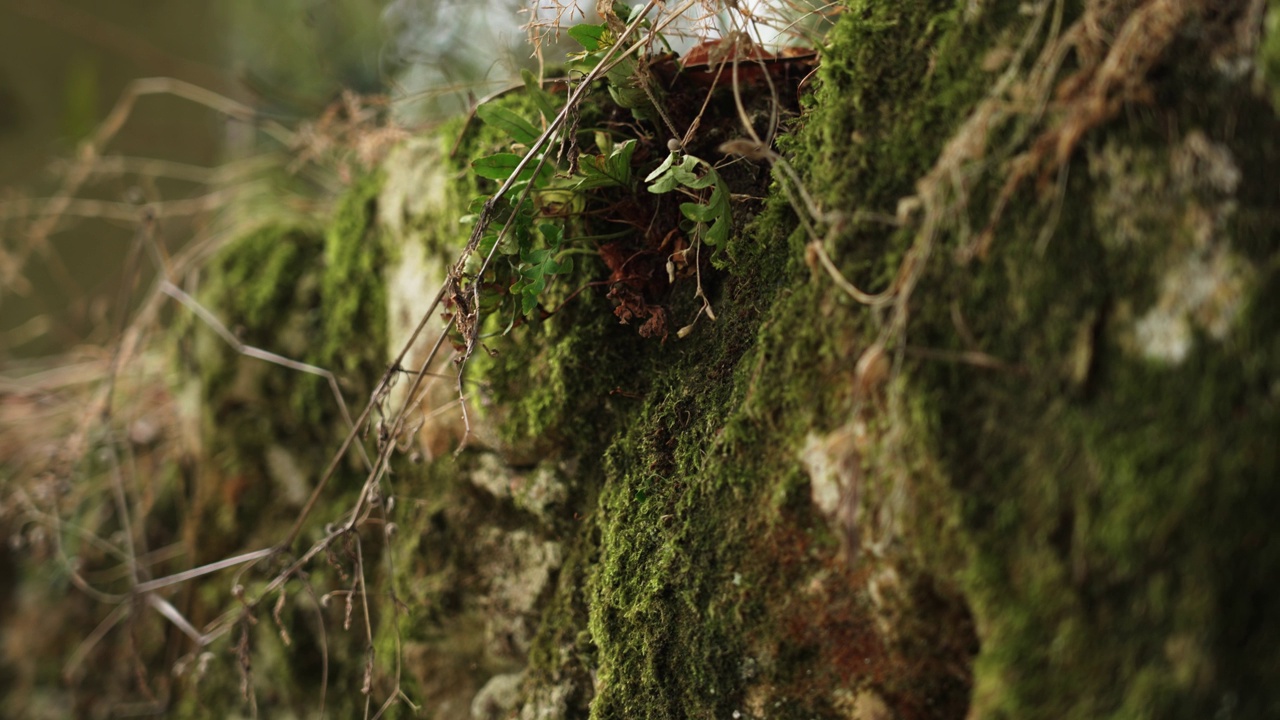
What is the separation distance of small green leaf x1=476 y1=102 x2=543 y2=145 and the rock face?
125mm

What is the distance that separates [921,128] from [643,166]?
58cm

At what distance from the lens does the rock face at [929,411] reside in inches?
34.0

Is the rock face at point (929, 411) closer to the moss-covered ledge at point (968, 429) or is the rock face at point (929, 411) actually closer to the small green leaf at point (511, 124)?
the moss-covered ledge at point (968, 429)

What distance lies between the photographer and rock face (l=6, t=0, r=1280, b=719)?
863 millimetres

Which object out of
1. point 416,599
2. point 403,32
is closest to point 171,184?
point 403,32

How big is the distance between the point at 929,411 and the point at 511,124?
0.99 meters

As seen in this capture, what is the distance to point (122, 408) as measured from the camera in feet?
9.40

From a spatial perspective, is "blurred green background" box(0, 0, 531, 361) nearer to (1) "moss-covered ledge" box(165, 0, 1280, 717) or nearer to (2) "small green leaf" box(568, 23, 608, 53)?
(2) "small green leaf" box(568, 23, 608, 53)

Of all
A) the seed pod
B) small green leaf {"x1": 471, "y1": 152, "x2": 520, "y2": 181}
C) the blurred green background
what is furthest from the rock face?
the blurred green background

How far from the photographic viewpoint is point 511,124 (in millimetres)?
1518

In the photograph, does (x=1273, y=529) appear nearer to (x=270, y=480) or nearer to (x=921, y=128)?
(x=921, y=128)

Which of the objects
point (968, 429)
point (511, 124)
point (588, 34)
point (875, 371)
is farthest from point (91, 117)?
point (968, 429)

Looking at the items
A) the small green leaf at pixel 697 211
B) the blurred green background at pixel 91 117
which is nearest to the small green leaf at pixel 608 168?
the small green leaf at pixel 697 211

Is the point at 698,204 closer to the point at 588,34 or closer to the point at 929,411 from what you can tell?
the point at 588,34
